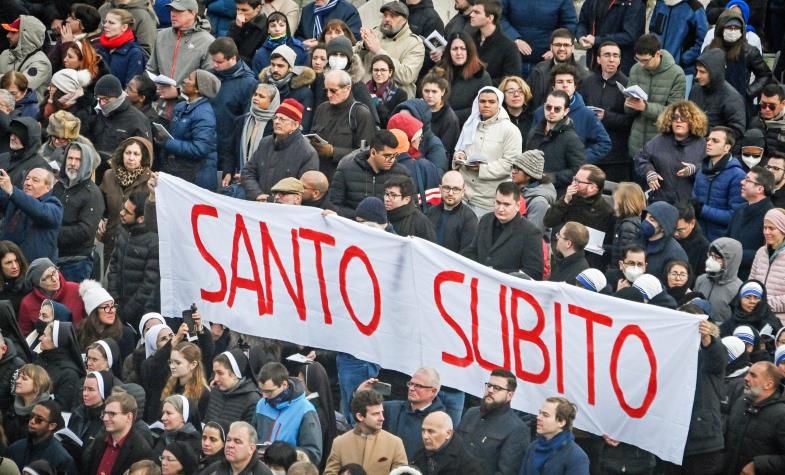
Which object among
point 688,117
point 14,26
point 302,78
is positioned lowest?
point 14,26

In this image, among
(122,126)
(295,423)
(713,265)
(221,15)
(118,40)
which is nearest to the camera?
(295,423)

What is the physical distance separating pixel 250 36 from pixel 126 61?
1.25 m

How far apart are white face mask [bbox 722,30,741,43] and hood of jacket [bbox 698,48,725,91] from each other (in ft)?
2.05

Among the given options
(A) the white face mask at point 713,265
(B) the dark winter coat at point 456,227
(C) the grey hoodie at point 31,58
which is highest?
(A) the white face mask at point 713,265

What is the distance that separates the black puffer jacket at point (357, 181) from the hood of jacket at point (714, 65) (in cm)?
324

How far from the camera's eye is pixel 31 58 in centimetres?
1825

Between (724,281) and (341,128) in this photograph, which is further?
(341,128)

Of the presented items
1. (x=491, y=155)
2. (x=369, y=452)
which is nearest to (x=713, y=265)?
(x=491, y=155)

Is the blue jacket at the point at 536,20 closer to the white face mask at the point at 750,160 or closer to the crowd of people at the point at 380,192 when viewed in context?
the crowd of people at the point at 380,192

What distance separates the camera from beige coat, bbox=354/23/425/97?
17.0m

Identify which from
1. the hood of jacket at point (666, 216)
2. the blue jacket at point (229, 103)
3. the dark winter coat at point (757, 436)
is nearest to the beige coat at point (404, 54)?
the blue jacket at point (229, 103)

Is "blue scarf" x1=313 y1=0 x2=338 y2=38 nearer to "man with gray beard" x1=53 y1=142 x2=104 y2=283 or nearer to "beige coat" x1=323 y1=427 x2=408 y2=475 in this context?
"man with gray beard" x1=53 y1=142 x2=104 y2=283

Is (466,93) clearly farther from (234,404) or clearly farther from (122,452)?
(122,452)

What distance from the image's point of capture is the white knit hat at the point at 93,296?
14.0m
